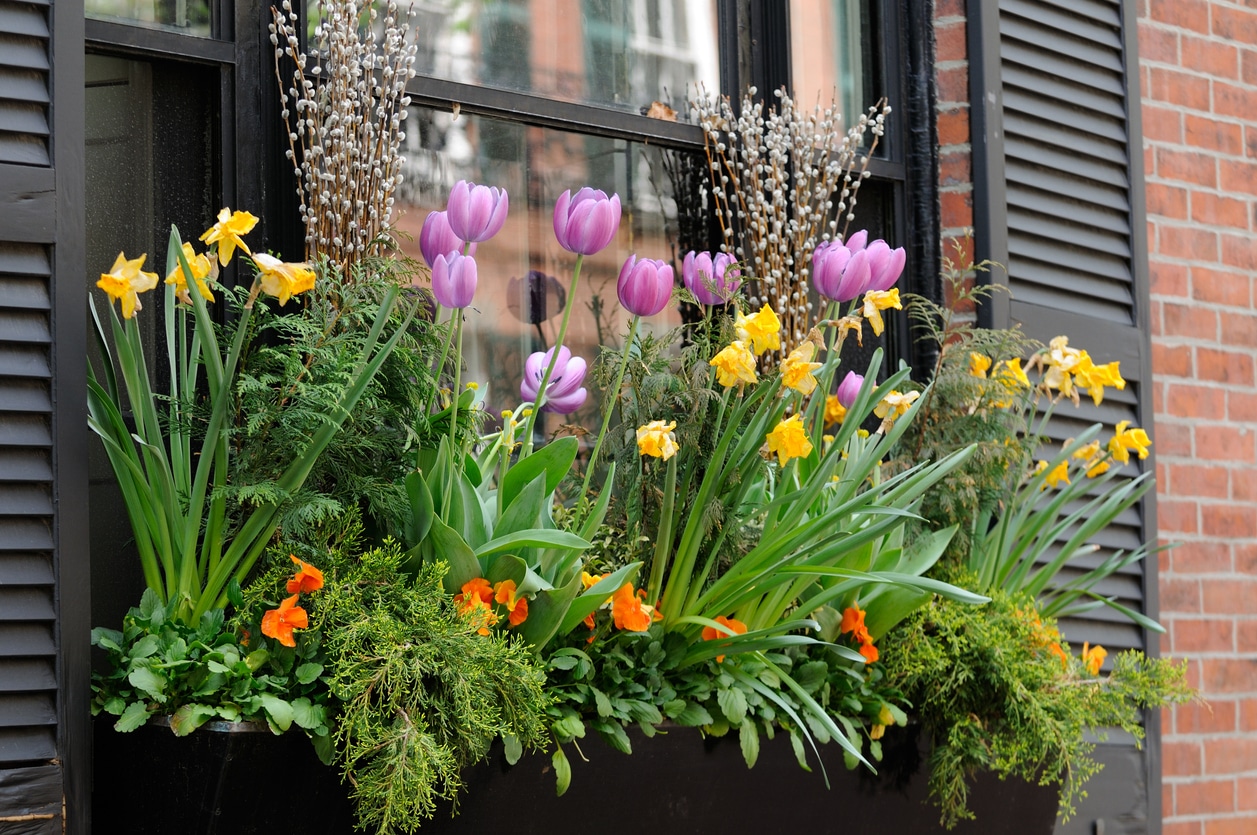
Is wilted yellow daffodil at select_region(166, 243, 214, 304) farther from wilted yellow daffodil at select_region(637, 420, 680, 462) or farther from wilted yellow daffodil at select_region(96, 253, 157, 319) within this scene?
wilted yellow daffodil at select_region(637, 420, 680, 462)

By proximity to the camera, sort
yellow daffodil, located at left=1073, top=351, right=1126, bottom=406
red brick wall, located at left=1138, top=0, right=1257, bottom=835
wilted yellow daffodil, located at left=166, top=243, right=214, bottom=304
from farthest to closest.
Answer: red brick wall, located at left=1138, top=0, right=1257, bottom=835 < yellow daffodil, located at left=1073, top=351, right=1126, bottom=406 < wilted yellow daffodil, located at left=166, top=243, right=214, bottom=304

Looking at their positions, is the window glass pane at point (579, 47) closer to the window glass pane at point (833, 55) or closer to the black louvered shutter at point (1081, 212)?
the window glass pane at point (833, 55)

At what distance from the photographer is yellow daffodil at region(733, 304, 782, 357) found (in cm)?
194

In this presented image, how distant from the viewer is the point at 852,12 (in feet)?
9.89

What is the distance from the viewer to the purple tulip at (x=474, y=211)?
1.90m

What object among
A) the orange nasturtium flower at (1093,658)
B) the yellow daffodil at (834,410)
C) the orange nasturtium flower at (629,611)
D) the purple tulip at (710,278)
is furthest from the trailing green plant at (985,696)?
the purple tulip at (710,278)

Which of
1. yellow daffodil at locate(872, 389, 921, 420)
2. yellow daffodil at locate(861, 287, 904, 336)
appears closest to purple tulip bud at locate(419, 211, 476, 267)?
yellow daffodil at locate(861, 287, 904, 336)

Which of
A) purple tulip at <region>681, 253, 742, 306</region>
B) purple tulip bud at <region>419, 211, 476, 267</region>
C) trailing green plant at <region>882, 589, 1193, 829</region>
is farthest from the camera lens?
trailing green plant at <region>882, 589, 1193, 829</region>

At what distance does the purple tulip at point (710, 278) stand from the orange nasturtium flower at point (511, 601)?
56 centimetres

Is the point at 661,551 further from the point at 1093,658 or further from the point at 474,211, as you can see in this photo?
the point at 1093,658

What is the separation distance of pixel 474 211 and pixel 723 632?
683mm

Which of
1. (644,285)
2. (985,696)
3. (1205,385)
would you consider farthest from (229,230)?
(1205,385)

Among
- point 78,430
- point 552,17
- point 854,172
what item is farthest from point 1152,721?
point 78,430

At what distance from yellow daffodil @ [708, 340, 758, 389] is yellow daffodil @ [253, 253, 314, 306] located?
558 mm
